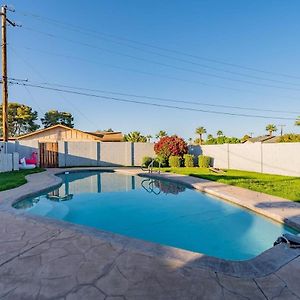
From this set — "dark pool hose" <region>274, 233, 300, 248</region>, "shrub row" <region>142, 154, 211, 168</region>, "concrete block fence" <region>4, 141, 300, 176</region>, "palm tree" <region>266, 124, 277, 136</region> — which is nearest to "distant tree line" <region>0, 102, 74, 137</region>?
"concrete block fence" <region>4, 141, 300, 176</region>

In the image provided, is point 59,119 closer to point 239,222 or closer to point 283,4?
point 283,4

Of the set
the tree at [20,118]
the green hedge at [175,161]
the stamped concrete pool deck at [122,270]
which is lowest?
the stamped concrete pool deck at [122,270]

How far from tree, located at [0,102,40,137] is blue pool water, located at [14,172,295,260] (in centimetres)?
3014

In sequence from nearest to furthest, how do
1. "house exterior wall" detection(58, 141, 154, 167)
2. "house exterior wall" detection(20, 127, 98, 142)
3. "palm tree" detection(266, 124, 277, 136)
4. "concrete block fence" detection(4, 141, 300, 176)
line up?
"concrete block fence" detection(4, 141, 300, 176) < "house exterior wall" detection(58, 141, 154, 167) < "house exterior wall" detection(20, 127, 98, 142) < "palm tree" detection(266, 124, 277, 136)

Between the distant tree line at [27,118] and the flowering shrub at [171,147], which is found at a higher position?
the distant tree line at [27,118]

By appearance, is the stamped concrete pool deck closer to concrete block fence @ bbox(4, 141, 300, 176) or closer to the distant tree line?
concrete block fence @ bbox(4, 141, 300, 176)

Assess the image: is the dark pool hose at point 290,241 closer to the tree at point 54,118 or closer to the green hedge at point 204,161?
the green hedge at point 204,161

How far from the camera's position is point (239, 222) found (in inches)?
243

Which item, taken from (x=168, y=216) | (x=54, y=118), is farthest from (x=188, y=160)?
(x=54, y=118)

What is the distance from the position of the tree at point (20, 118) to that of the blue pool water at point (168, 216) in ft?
98.9

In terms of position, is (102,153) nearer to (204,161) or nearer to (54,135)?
(204,161)

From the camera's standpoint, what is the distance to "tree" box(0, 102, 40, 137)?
3597 centimetres

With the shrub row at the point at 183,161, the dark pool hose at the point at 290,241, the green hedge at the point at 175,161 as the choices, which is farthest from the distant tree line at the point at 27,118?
the dark pool hose at the point at 290,241

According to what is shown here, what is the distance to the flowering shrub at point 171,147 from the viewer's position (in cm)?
1923
